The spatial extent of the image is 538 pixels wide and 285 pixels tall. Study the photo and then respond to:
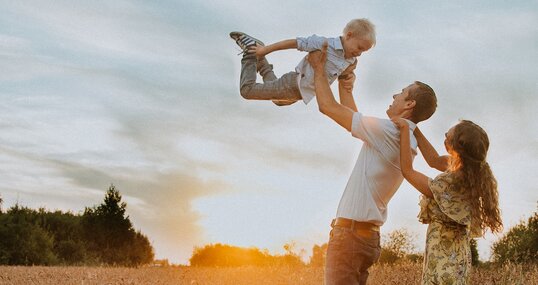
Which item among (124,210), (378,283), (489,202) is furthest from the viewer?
(124,210)

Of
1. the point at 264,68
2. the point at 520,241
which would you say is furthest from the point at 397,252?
the point at 264,68

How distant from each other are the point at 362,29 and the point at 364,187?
185 cm

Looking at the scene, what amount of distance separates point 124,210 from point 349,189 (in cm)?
2959

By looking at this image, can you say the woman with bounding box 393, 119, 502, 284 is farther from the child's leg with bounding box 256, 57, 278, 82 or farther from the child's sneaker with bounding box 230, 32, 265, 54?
the child's sneaker with bounding box 230, 32, 265, 54

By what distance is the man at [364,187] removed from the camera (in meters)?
4.17

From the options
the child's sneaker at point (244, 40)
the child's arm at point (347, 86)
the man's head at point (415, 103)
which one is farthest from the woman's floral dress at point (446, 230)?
the child's sneaker at point (244, 40)

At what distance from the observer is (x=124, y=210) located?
3256 centimetres

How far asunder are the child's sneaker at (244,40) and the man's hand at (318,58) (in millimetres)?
1023

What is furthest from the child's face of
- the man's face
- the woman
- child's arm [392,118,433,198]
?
child's arm [392,118,433,198]

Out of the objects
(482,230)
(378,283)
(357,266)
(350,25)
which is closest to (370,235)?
(357,266)

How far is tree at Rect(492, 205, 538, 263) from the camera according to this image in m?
21.0

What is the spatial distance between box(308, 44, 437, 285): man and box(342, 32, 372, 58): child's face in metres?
1.09

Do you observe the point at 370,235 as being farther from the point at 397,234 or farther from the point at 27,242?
the point at 27,242

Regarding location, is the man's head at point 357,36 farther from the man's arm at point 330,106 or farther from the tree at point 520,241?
the tree at point 520,241
